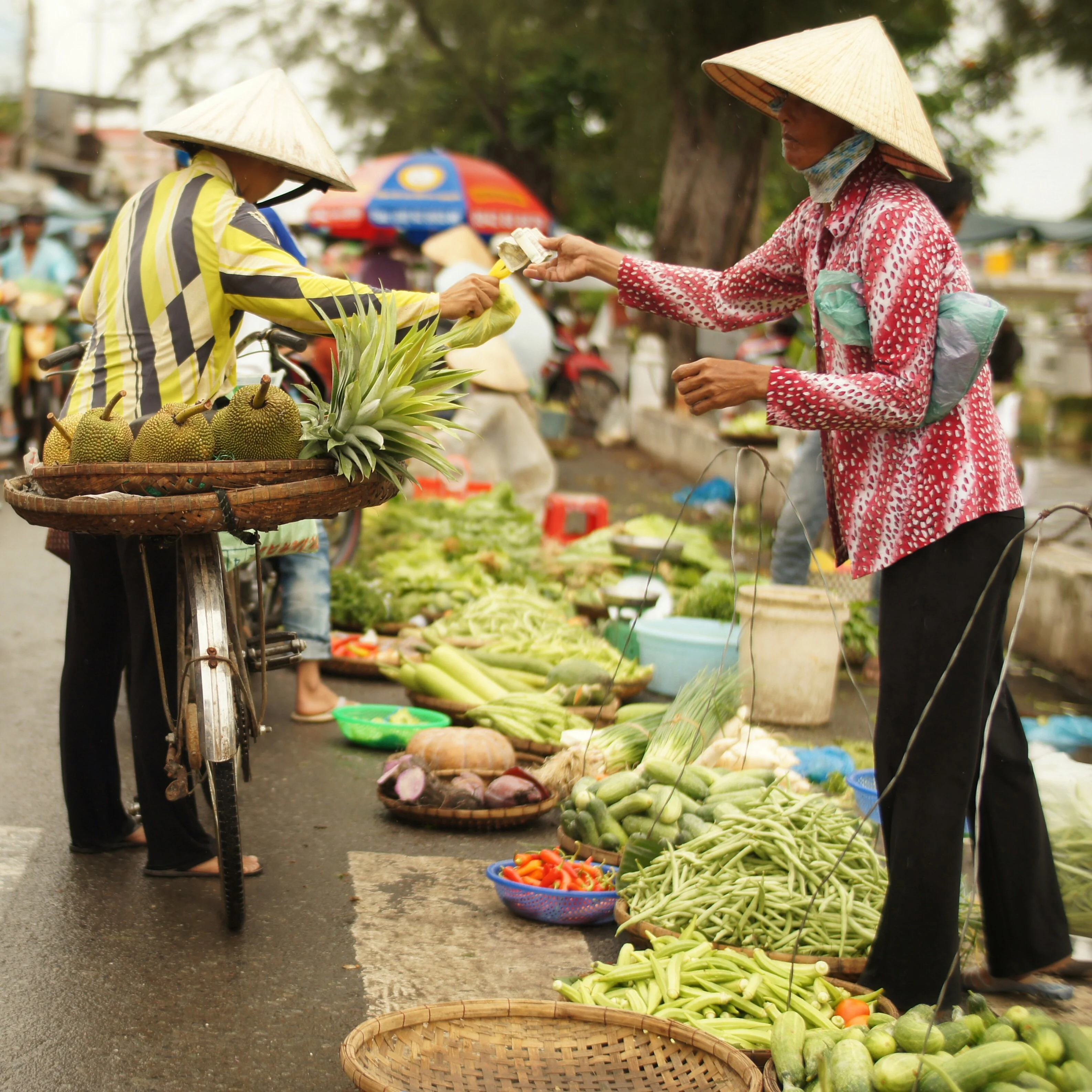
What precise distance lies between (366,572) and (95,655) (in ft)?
12.4

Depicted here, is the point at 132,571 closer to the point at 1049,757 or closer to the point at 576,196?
the point at 1049,757

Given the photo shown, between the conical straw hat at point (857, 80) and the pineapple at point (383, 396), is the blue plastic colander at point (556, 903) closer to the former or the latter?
the pineapple at point (383, 396)

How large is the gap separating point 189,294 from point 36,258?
10765mm

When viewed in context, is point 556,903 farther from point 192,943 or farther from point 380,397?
point 380,397

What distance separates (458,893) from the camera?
12.6 ft

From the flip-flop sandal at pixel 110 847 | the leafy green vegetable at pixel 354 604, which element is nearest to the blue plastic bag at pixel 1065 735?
the flip-flop sandal at pixel 110 847

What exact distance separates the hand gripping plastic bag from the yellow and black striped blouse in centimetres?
9

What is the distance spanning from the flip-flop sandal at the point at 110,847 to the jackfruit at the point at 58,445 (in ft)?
4.04

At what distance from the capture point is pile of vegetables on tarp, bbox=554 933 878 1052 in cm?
278

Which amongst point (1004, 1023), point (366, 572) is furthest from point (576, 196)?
point (1004, 1023)

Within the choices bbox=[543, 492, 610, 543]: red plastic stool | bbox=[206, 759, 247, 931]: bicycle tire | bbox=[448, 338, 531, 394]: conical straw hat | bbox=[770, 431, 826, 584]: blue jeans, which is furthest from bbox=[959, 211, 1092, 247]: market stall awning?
bbox=[206, 759, 247, 931]: bicycle tire

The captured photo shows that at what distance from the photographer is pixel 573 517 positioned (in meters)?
9.73

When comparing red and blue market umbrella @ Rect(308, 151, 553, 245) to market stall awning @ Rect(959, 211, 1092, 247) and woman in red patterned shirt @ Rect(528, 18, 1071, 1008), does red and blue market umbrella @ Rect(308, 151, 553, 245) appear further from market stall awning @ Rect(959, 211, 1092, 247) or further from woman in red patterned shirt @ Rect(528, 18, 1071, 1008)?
woman in red patterned shirt @ Rect(528, 18, 1071, 1008)

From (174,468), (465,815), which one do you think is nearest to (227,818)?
(174,468)
